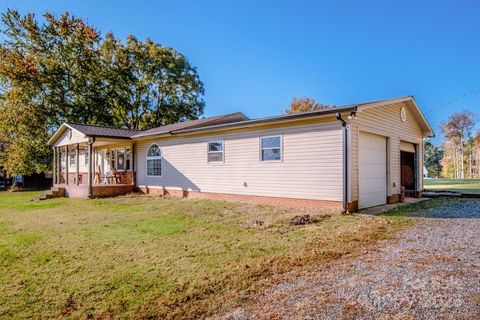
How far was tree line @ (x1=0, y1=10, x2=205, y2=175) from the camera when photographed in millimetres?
21219

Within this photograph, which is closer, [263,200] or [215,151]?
[263,200]

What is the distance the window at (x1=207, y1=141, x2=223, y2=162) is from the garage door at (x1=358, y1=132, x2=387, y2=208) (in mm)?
5214

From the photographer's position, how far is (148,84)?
92.8ft

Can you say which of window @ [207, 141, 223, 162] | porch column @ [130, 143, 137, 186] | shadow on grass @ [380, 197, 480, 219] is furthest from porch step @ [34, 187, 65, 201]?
shadow on grass @ [380, 197, 480, 219]

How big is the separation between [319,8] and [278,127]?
7.40 meters

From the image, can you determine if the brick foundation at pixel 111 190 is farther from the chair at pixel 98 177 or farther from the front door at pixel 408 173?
the front door at pixel 408 173

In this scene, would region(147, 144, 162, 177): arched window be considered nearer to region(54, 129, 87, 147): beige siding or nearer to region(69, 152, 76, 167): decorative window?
region(54, 129, 87, 147): beige siding

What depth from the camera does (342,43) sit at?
62.2 ft

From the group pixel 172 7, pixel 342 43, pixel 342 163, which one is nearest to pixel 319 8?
pixel 342 43

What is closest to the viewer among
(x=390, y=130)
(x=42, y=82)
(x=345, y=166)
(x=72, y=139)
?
(x=345, y=166)

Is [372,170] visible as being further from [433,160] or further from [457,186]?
[433,160]

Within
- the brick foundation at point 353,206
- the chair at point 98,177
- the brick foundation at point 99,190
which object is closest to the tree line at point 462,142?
the brick foundation at point 353,206

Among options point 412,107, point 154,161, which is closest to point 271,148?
point 412,107

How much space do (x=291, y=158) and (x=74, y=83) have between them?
852 inches
